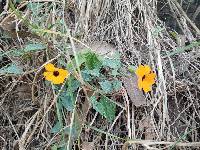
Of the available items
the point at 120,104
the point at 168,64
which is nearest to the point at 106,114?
the point at 120,104

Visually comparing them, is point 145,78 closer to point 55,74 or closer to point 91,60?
point 91,60

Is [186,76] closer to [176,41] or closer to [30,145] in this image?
[176,41]

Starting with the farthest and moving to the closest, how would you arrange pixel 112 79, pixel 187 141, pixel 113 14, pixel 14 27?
pixel 113 14, pixel 14 27, pixel 112 79, pixel 187 141

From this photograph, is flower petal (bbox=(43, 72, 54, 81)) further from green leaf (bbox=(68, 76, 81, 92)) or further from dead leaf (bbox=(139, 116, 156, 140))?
dead leaf (bbox=(139, 116, 156, 140))

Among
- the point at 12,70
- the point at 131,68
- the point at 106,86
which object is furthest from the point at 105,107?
the point at 12,70

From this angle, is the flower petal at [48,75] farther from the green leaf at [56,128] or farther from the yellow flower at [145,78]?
the yellow flower at [145,78]

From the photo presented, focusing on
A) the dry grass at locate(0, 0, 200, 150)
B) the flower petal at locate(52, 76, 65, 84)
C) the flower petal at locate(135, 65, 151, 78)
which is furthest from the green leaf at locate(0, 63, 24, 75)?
the flower petal at locate(135, 65, 151, 78)

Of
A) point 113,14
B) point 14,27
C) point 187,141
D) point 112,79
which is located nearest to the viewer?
point 187,141
